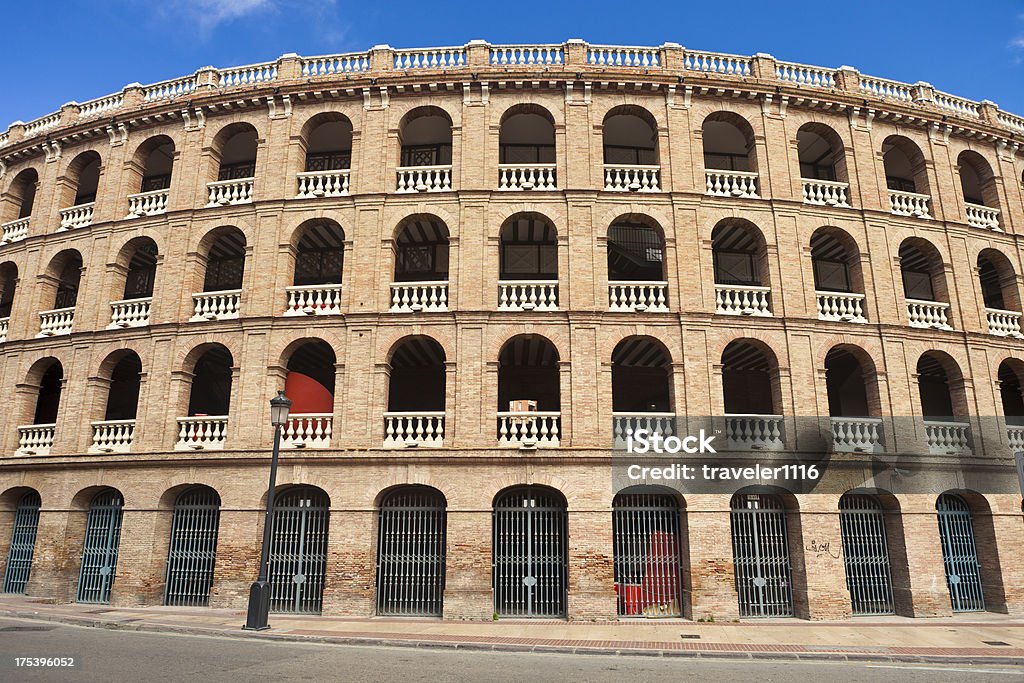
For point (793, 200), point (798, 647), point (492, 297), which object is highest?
point (793, 200)

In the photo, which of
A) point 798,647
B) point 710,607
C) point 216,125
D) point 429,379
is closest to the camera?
point 798,647

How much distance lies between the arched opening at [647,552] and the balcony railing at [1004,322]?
1184 centimetres

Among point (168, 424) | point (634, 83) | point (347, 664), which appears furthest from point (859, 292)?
point (168, 424)

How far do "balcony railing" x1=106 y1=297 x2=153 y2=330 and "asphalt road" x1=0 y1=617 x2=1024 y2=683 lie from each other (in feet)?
30.2

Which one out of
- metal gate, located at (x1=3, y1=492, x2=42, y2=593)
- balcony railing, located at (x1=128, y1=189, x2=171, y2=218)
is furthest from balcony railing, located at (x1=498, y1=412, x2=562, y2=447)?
metal gate, located at (x1=3, y1=492, x2=42, y2=593)

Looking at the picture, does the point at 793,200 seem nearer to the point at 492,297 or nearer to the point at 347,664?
the point at 492,297

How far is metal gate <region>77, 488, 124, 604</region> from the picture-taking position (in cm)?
1761

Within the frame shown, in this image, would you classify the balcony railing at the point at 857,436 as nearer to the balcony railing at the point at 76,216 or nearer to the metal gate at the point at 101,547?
the metal gate at the point at 101,547

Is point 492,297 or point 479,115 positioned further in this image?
point 479,115

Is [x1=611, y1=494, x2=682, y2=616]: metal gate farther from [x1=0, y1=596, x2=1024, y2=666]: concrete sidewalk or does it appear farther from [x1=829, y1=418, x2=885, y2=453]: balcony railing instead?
[x1=829, y1=418, x2=885, y2=453]: balcony railing

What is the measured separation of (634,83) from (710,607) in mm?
14864

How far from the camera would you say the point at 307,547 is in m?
16.8

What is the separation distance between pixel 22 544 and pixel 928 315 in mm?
28232

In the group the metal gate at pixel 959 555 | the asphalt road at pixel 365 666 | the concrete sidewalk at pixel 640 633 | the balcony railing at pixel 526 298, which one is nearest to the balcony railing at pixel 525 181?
the balcony railing at pixel 526 298
